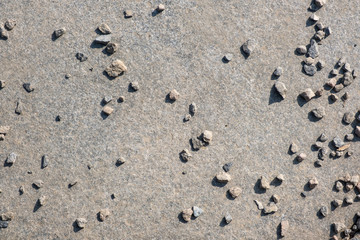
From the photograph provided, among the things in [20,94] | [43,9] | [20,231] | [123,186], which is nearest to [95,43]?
[43,9]

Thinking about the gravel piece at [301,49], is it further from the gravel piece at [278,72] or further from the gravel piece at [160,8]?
the gravel piece at [160,8]

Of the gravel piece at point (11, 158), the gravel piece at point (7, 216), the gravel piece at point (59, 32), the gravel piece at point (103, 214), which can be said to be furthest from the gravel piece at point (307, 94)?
the gravel piece at point (7, 216)

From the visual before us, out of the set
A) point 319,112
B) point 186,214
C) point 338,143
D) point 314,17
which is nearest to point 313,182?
point 338,143

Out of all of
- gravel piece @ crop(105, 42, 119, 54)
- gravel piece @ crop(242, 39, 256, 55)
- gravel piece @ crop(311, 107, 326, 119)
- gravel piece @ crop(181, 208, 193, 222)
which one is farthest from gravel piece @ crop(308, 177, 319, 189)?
gravel piece @ crop(105, 42, 119, 54)

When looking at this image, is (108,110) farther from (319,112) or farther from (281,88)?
(319,112)

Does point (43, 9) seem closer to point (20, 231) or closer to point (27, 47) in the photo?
point (27, 47)

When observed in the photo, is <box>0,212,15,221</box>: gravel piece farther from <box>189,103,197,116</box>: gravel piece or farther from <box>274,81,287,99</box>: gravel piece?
<box>274,81,287,99</box>: gravel piece
